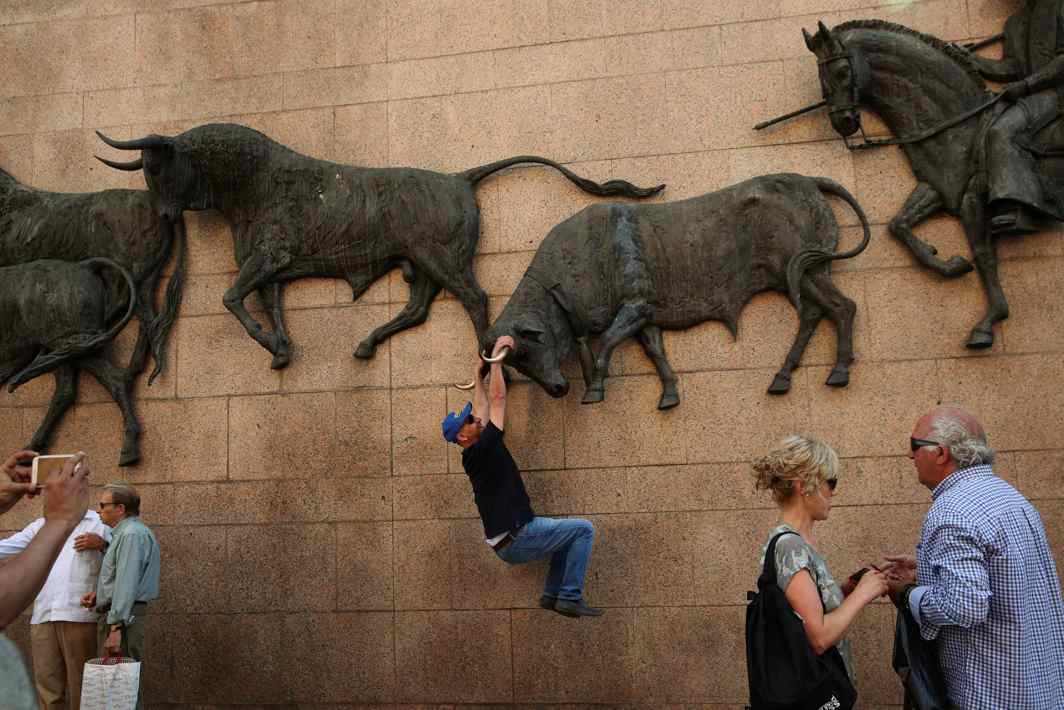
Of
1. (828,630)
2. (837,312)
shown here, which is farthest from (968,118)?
(828,630)

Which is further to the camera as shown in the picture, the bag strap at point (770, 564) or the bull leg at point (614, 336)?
the bull leg at point (614, 336)

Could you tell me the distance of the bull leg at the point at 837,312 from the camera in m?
6.25

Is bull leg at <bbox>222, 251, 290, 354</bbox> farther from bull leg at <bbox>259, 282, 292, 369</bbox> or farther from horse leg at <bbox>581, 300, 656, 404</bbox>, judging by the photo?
horse leg at <bbox>581, 300, 656, 404</bbox>

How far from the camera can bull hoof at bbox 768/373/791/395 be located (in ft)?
20.8

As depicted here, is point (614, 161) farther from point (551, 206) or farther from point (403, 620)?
point (403, 620)

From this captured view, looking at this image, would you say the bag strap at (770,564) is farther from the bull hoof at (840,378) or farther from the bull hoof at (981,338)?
the bull hoof at (981,338)

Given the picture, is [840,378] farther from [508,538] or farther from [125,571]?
[125,571]

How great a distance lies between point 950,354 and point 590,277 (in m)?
2.26

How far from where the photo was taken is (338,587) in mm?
6727

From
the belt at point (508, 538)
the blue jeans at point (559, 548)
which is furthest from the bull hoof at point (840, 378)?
the belt at point (508, 538)

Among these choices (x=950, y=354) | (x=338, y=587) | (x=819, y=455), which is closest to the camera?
(x=819, y=455)

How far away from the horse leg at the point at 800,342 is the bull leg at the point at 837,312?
5cm

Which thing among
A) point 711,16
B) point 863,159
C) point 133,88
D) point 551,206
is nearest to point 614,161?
point 551,206

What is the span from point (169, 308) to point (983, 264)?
213 inches
